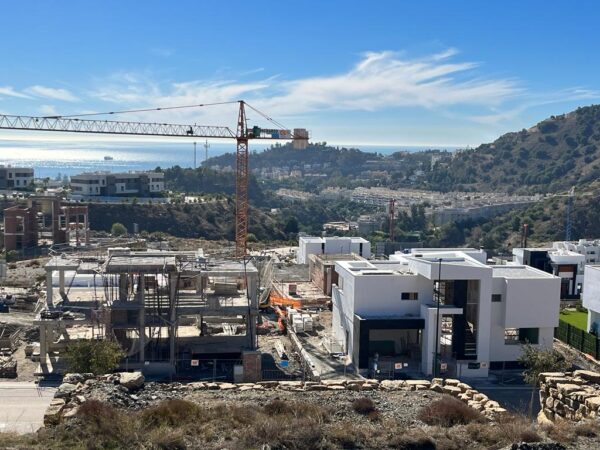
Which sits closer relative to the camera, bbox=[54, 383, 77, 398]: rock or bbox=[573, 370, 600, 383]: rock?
bbox=[54, 383, 77, 398]: rock

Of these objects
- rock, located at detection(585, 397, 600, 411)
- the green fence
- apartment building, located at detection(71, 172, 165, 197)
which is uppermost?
apartment building, located at detection(71, 172, 165, 197)

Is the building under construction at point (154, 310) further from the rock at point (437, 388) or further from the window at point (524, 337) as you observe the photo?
the window at point (524, 337)

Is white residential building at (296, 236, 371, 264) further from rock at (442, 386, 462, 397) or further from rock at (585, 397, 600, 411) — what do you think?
rock at (585, 397, 600, 411)

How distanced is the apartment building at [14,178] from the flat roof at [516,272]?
206ft

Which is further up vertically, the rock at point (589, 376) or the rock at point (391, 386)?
the rock at point (589, 376)

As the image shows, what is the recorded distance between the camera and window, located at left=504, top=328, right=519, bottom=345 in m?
23.7

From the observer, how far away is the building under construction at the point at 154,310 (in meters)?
21.3

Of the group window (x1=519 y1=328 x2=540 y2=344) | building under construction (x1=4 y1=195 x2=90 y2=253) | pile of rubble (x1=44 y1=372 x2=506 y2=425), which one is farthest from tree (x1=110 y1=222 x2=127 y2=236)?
pile of rubble (x1=44 y1=372 x2=506 y2=425)

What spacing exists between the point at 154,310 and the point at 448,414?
40.9ft

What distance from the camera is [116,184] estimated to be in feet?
246

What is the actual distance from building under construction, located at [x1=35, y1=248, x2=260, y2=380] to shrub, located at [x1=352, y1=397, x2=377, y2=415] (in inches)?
361

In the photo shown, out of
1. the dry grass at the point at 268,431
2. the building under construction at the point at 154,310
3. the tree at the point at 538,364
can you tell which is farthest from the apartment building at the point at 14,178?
the dry grass at the point at 268,431

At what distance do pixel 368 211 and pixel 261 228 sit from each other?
4892cm

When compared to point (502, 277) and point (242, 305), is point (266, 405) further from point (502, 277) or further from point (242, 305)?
point (502, 277)
